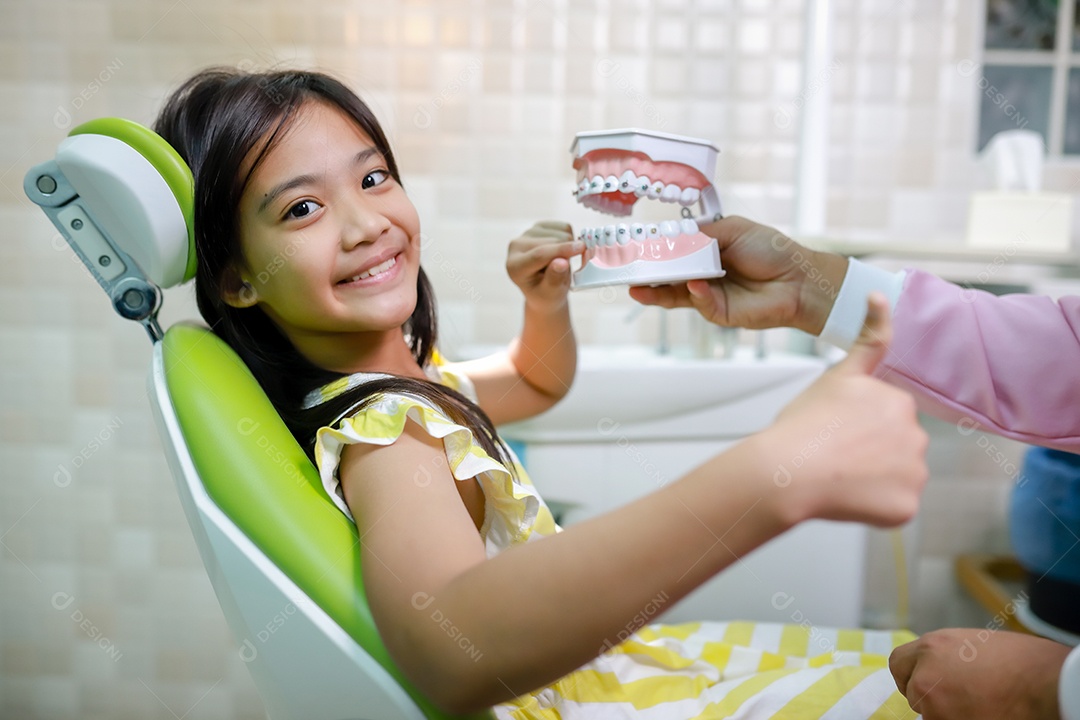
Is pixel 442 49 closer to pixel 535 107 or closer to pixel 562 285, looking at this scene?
pixel 535 107

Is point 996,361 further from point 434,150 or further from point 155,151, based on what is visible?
point 434,150

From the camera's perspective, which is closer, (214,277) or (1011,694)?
(1011,694)

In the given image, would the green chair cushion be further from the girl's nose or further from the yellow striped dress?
the girl's nose

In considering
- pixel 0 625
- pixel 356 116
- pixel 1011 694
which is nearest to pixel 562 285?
pixel 356 116

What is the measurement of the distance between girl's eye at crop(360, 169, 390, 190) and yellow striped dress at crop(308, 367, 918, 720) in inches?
8.4

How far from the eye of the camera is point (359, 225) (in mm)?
851

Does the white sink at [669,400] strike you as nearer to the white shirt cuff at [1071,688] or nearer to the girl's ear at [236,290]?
the girl's ear at [236,290]

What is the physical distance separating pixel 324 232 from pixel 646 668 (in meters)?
0.59

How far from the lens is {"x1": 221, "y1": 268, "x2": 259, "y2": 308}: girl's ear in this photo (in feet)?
2.98

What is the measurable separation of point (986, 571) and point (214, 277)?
5.64 ft

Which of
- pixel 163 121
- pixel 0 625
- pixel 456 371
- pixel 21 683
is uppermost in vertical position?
pixel 163 121

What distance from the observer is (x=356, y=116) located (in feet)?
3.09

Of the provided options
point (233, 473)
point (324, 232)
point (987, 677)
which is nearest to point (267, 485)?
point (233, 473)

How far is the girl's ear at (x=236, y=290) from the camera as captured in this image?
91 cm
